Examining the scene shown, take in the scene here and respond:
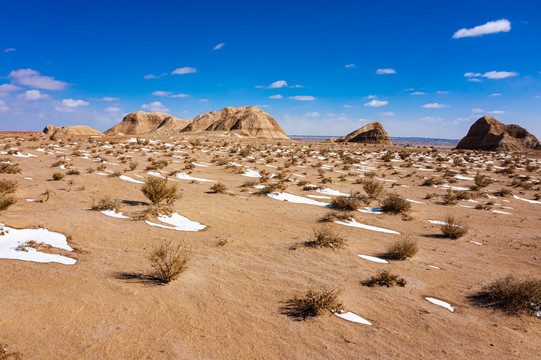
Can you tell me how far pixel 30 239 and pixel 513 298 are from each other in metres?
8.11

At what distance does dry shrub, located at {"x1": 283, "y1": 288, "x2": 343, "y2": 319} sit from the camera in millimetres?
3652

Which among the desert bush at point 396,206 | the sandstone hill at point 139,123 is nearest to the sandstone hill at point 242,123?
the sandstone hill at point 139,123

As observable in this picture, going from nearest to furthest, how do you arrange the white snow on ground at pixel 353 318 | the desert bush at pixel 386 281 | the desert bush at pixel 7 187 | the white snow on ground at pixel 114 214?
the white snow on ground at pixel 353 318 → the desert bush at pixel 386 281 → the white snow on ground at pixel 114 214 → the desert bush at pixel 7 187

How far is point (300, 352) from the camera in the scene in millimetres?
2998

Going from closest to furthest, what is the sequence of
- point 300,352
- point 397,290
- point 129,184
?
point 300,352 → point 397,290 → point 129,184

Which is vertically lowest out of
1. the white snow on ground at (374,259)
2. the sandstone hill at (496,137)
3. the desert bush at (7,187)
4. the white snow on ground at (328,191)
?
the white snow on ground at (374,259)

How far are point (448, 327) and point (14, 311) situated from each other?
211 inches

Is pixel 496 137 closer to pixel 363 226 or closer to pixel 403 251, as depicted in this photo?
pixel 363 226

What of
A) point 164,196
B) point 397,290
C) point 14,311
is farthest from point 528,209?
point 14,311

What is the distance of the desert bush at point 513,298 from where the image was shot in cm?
388

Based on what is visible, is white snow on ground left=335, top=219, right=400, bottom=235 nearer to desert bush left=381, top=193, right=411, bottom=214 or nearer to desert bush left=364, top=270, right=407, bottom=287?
desert bush left=381, top=193, right=411, bottom=214

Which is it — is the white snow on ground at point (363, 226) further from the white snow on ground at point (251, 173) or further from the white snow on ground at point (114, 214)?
the white snow on ground at point (251, 173)

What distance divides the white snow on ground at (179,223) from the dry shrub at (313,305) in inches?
146

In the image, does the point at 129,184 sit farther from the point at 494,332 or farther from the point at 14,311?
the point at 494,332
